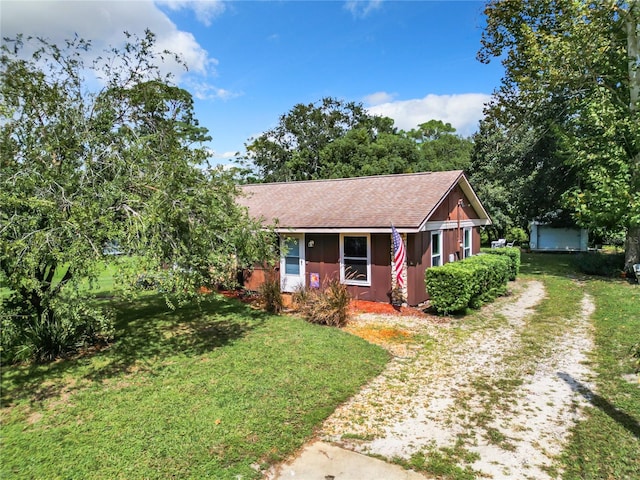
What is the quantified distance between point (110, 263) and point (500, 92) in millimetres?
23157

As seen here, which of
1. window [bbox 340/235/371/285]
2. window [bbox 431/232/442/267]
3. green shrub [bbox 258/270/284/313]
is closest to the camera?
green shrub [bbox 258/270/284/313]

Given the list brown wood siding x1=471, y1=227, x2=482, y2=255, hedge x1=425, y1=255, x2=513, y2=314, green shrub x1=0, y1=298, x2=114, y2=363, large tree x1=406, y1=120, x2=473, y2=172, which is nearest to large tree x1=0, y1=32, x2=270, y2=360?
green shrub x1=0, y1=298, x2=114, y2=363

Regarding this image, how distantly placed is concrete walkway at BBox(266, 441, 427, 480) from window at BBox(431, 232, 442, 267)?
984 cm

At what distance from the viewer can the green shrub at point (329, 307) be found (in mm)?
9672

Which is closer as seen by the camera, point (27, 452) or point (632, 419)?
point (27, 452)

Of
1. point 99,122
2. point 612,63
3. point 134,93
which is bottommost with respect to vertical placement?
point 99,122

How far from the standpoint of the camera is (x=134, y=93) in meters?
7.95

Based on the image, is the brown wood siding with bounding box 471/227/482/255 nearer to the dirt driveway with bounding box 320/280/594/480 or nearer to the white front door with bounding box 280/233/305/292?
the dirt driveway with bounding box 320/280/594/480

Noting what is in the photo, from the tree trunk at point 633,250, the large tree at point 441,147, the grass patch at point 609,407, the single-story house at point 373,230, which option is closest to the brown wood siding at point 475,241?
the single-story house at point 373,230

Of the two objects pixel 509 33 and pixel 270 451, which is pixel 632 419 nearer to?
pixel 270 451

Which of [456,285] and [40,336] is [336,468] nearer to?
[40,336]

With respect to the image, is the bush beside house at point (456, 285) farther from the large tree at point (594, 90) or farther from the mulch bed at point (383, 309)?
the large tree at point (594, 90)

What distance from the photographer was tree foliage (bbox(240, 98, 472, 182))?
34.3 meters

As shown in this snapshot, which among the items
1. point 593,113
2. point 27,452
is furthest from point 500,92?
point 27,452
